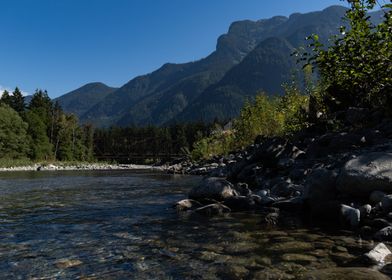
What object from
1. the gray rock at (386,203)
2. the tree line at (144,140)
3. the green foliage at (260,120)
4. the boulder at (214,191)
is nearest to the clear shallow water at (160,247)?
the gray rock at (386,203)

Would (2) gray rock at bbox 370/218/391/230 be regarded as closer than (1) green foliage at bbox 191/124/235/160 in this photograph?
Yes

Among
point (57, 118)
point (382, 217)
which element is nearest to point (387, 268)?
point (382, 217)

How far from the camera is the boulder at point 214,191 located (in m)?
15.2

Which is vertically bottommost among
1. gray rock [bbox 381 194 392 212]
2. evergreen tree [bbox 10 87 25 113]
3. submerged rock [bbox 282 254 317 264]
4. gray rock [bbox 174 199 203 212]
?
submerged rock [bbox 282 254 317 264]

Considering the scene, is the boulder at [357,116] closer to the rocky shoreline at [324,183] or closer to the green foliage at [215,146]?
the rocky shoreline at [324,183]

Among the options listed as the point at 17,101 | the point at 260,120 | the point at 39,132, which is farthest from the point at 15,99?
the point at 260,120

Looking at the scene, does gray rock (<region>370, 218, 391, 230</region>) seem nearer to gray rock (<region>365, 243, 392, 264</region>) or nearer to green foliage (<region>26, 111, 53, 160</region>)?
gray rock (<region>365, 243, 392, 264</region>)

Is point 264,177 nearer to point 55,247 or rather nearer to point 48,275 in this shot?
point 55,247

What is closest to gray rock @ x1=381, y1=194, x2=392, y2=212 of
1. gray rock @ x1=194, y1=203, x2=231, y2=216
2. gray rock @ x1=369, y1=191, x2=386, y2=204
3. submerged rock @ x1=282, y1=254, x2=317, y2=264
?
gray rock @ x1=369, y1=191, x2=386, y2=204

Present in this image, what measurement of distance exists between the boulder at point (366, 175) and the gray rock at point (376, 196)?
20 cm

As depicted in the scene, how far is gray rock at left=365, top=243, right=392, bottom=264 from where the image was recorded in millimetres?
6714

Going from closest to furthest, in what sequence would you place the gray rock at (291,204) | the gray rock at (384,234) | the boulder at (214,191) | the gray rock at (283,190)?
the gray rock at (384,234) < the gray rock at (291,204) < the gray rock at (283,190) < the boulder at (214,191)

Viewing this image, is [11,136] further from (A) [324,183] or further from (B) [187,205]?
(A) [324,183]

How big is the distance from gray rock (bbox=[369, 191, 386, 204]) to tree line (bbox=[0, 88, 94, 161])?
78.2 m
